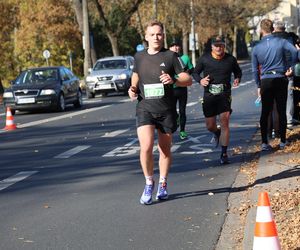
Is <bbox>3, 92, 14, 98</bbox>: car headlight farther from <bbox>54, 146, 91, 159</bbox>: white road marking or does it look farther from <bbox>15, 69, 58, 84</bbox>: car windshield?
<bbox>54, 146, 91, 159</bbox>: white road marking

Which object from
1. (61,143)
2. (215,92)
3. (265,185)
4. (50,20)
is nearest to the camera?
(265,185)

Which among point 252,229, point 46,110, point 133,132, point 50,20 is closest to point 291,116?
point 133,132

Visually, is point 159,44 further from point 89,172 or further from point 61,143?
point 61,143

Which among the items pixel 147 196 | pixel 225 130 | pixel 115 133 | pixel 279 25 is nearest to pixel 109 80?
pixel 115 133

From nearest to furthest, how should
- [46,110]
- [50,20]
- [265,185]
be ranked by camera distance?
[265,185] → [46,110] → [50,20]

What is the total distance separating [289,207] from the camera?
6.86 metres

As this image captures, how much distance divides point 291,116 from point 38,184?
6.40 meters

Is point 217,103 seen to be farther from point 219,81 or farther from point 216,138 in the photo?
point 216,138

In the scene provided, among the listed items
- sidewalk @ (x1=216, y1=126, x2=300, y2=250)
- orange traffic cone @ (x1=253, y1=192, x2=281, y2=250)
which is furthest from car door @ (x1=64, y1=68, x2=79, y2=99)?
orange traffic cone @ (x1=253, y1=192, x2=281, y2=250)

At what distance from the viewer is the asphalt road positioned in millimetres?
6473

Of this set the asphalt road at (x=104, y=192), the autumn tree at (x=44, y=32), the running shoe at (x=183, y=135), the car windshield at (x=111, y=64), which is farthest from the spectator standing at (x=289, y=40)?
the autumn tree at (x=44, y=32)

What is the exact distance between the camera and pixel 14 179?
32.4 feet

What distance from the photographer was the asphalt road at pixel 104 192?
255 inches

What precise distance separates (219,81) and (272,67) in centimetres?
108
